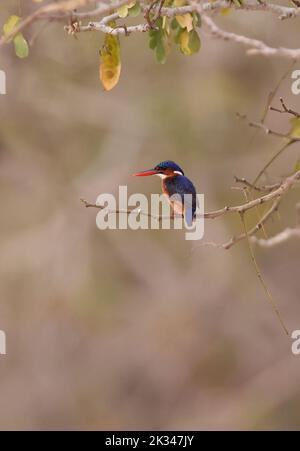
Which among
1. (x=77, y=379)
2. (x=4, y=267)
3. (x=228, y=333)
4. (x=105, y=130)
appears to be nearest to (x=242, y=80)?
(x=105, y=130)

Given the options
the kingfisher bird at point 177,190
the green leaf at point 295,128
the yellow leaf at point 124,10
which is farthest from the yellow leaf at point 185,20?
the kingfisher bird at point 177,190

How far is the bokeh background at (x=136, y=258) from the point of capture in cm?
1189

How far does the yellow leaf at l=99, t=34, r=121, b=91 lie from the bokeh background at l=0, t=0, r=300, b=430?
5.75 metres

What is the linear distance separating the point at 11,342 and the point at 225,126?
3.67 metres

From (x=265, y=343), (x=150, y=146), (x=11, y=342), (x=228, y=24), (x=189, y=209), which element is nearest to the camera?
(x=189, y=209)

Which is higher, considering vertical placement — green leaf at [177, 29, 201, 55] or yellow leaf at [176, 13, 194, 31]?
green leaf at [177, 29, 201, 55]

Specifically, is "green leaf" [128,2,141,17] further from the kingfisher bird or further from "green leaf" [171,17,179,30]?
the kingfisher bird

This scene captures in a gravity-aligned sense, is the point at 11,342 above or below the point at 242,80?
below

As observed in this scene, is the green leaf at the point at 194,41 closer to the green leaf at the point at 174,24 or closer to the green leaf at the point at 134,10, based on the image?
the green leaf at the point at 174,24

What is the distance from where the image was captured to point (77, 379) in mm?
16172

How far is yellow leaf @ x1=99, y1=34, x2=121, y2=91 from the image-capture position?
165 inches

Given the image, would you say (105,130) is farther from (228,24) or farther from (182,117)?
(228,24)

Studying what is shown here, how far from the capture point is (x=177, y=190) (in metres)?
5.23

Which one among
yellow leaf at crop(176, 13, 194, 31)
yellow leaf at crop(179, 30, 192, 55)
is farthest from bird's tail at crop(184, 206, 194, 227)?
yellow leaf at crop(176, 13, 194, 31)
